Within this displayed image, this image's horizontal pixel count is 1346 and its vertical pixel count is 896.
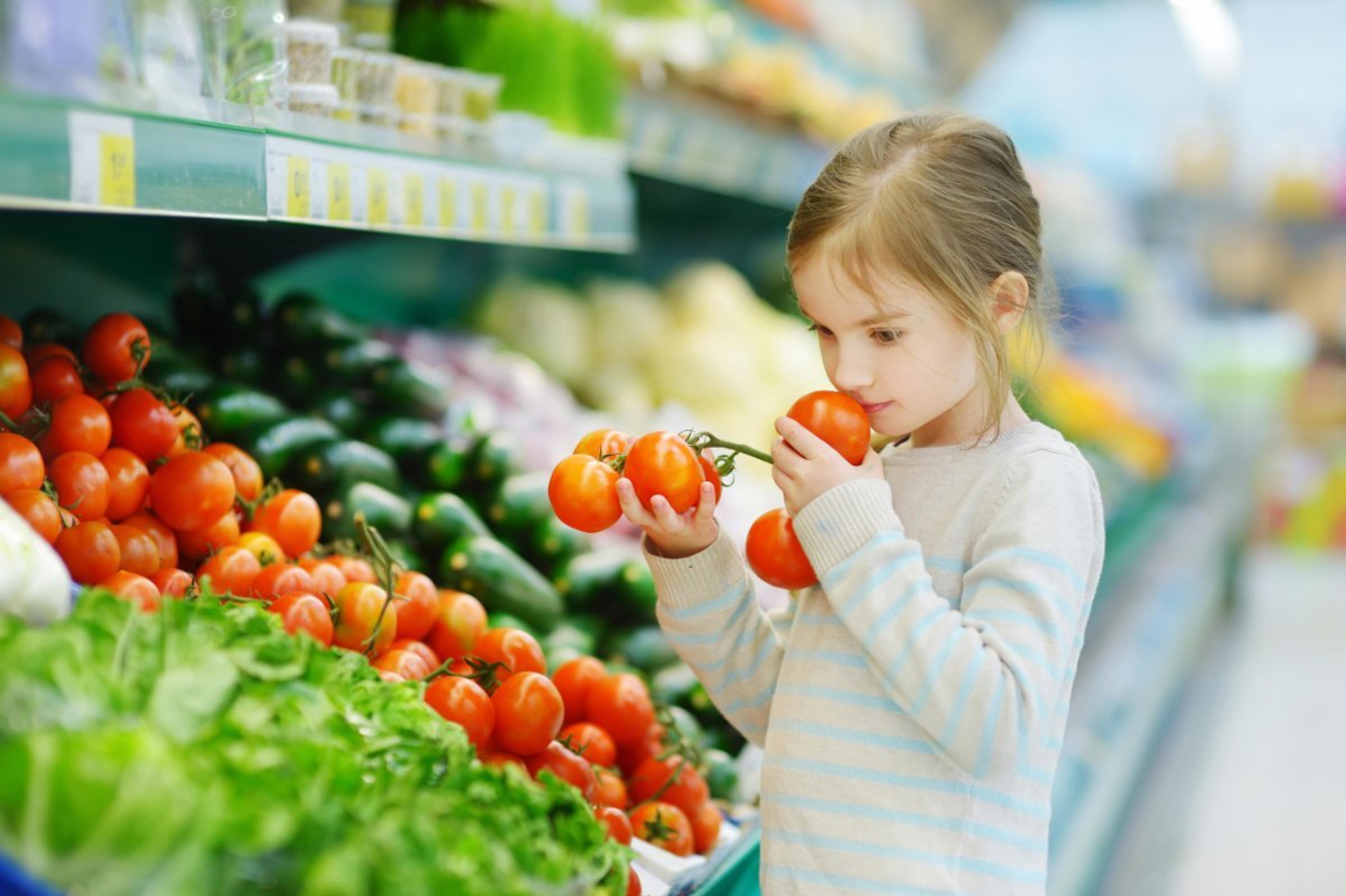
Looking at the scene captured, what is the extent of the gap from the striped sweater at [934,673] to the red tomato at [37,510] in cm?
80

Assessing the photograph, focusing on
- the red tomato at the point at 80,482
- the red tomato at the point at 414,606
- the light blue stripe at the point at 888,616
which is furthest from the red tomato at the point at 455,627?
the light blue stripe at the point at 888,616

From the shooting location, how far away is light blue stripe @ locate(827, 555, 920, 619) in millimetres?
1326

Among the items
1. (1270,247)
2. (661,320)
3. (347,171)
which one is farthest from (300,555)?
(1270,247)

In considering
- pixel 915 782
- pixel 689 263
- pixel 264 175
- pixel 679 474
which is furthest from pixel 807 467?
pixel 689 263

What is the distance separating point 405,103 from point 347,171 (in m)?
0.48

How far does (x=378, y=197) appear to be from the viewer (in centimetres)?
183

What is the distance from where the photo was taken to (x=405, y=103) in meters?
2.17

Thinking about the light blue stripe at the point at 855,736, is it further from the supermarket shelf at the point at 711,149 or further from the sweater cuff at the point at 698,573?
the supermarket shelf at the point at 711,149

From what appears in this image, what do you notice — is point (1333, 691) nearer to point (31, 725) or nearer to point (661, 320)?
point (661, 320)

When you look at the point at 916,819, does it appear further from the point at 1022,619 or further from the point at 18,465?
the point at 18,465

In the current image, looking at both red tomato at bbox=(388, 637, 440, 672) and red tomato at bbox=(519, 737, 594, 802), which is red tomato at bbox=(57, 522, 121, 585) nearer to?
red tomato at bbox=(388, 637, 440, 672)

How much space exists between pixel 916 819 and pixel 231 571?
2.82 ft

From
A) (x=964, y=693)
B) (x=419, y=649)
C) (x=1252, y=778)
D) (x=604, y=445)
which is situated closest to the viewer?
(x=964, y=693)

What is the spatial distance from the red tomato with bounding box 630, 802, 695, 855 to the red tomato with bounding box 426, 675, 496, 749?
1.03 feet
